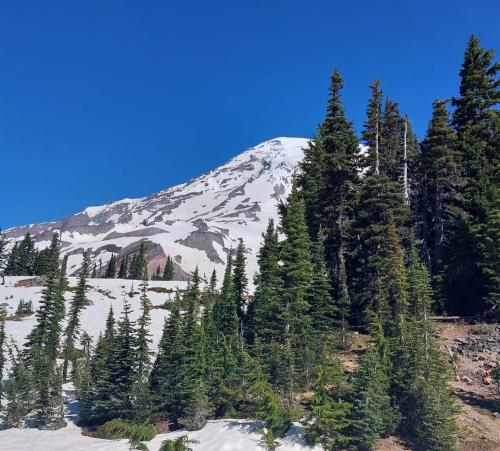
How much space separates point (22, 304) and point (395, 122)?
6911cm

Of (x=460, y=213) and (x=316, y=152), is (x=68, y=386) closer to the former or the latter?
(x=316, y=152)

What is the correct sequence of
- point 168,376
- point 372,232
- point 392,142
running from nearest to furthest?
point 168,376, point 372,232, point 392,142

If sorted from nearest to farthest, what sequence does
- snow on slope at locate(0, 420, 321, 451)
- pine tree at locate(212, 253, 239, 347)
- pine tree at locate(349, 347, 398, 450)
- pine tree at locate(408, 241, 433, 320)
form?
pine tree at locate(349, 347, 398, 450) → snow on slope at locate(0, 420, 321, 451) → pine tree at locate(408, 241, 433, 320) → pine tree at locate(212, 253, 239, 347)

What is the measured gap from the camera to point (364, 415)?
69.2 feet

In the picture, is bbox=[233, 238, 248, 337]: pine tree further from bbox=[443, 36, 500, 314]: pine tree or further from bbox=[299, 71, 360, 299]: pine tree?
bbox=[443, 36, 500, 314]: pine tree

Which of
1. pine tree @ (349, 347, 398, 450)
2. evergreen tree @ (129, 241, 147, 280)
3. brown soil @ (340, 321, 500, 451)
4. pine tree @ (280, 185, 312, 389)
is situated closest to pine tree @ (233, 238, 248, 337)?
brown soil @ (340, 321, 500, 451)

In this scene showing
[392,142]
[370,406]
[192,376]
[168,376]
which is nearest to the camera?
Answer: [370,406]

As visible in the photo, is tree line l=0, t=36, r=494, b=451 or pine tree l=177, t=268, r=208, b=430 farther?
pine tree l=177, t=268, r=208, b=430

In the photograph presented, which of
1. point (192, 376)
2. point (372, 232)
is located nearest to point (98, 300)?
point (192, 376)

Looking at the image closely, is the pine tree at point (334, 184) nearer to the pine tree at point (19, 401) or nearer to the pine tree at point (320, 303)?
the pine tree at point (320, 303)

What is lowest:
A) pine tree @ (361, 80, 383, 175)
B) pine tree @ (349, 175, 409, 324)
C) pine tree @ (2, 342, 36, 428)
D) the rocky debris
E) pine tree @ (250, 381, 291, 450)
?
pine tree @ (2, 342, 36, 428)

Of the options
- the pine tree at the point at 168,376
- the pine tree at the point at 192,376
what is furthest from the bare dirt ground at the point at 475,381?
the pine tree at the point at 168,376

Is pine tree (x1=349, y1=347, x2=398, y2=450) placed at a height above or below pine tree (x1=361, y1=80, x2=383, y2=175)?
below

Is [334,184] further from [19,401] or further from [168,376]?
[19,401]
